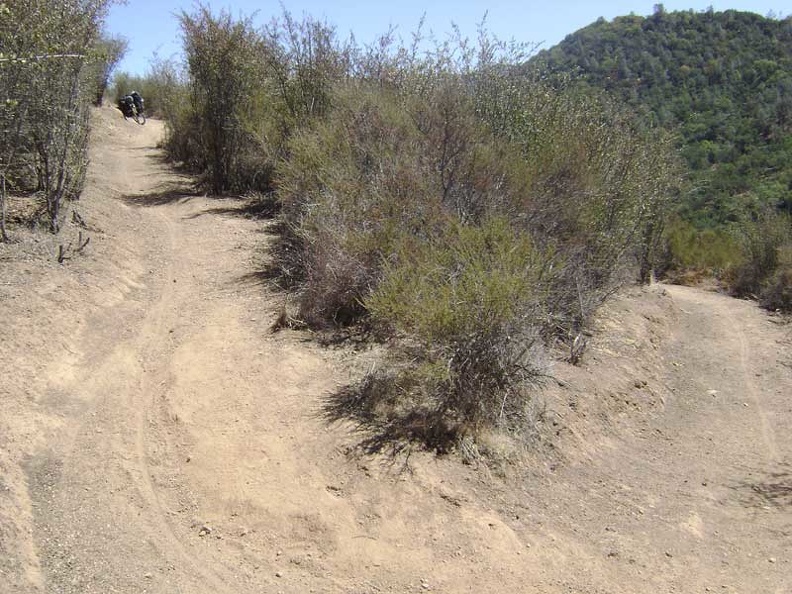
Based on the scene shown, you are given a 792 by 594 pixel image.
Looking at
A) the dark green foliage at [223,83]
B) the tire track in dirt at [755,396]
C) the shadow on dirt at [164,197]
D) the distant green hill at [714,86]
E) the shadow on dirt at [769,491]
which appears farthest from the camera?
the distant green hill at [714,86]

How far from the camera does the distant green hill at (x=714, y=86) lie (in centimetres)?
3116

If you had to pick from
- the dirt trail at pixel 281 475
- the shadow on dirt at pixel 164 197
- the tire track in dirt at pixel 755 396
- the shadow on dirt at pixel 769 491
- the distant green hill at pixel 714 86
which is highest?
the distant green hill at pixel 714 86

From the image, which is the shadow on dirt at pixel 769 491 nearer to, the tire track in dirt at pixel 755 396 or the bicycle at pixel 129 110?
the tire track in dirt at pixel 755 396

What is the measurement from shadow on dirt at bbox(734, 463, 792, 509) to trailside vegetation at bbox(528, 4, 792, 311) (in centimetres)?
764

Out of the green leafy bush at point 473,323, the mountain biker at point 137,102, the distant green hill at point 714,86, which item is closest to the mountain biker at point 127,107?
the mountain biker at point 137,102

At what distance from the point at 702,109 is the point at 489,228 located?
3773 centimetres

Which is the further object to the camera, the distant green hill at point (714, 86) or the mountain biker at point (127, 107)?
the distant green hill at point (714, 86)

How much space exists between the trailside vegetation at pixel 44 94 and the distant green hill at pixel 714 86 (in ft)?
63.4

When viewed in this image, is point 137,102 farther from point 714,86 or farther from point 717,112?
point 714,86

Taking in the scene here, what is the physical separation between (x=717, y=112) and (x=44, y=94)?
3868 cm

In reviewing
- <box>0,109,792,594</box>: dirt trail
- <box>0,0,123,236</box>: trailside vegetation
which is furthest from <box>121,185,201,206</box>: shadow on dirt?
<box>0,109,792,594</box>: dirt trail

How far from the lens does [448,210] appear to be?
29.2ft

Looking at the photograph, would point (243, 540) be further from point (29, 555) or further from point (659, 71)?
point (659, 71)

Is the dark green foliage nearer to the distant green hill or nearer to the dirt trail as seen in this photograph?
the dirt trail
